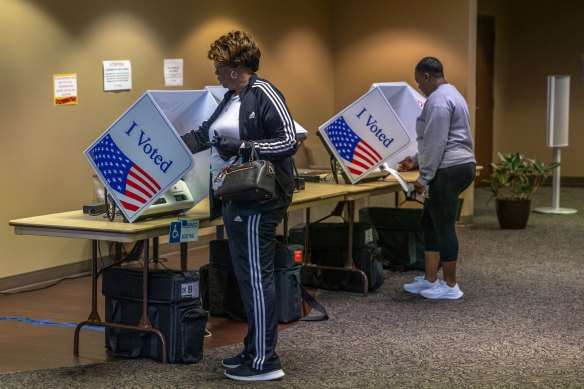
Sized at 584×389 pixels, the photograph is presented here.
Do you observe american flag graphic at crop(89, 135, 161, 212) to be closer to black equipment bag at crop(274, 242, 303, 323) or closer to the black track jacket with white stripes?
the black track jacket with white stripes

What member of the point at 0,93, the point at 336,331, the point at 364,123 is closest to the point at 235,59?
the point at 336,331

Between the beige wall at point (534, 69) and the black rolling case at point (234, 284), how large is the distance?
8283 mm

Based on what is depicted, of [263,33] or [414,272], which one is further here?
[263,33]

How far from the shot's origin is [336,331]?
17.9ft

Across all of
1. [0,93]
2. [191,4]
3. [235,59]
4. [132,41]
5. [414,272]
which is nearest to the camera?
[235,59]

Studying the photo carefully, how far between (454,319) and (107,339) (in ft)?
6.37

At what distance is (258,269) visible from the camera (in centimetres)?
444

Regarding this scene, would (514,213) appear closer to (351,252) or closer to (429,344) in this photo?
(351,252)

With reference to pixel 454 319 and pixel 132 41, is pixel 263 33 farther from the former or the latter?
pixel 454 319

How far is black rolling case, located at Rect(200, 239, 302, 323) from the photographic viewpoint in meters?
5.64

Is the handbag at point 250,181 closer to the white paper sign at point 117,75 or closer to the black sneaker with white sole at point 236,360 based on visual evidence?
the black sneaker with white sole at point 236,360

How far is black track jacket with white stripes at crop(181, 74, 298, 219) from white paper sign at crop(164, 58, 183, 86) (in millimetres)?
3678

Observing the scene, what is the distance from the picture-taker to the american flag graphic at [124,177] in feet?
15.7

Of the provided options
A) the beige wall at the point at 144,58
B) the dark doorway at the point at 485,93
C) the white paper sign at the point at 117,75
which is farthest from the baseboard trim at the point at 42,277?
the dark doorway at the point at 485,93
